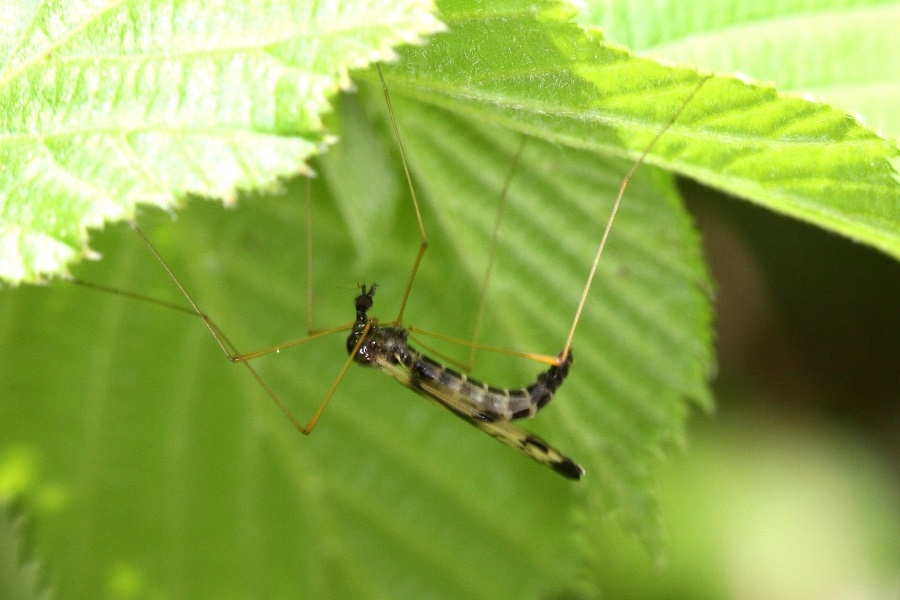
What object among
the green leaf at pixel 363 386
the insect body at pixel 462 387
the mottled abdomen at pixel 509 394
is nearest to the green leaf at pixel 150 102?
the green leaf at pixel 363 386

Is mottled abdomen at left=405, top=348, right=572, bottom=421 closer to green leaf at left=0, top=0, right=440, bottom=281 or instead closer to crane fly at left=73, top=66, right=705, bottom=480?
crane fly at left=73, top=66, right=705, bottom=480

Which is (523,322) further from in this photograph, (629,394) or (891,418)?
(891,418)

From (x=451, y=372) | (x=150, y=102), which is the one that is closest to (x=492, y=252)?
(x=451, y=372)

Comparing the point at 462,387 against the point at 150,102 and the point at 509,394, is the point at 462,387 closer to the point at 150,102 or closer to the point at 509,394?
the point at 509,394

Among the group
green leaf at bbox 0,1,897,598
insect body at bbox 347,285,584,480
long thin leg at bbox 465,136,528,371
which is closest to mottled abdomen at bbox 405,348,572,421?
insect body at bbox 347,285,584,480

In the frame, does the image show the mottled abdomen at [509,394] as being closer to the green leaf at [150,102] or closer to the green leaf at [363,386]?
the green leaf at [363,386]

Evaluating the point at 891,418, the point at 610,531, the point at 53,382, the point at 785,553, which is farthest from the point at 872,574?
the point at 53,382
